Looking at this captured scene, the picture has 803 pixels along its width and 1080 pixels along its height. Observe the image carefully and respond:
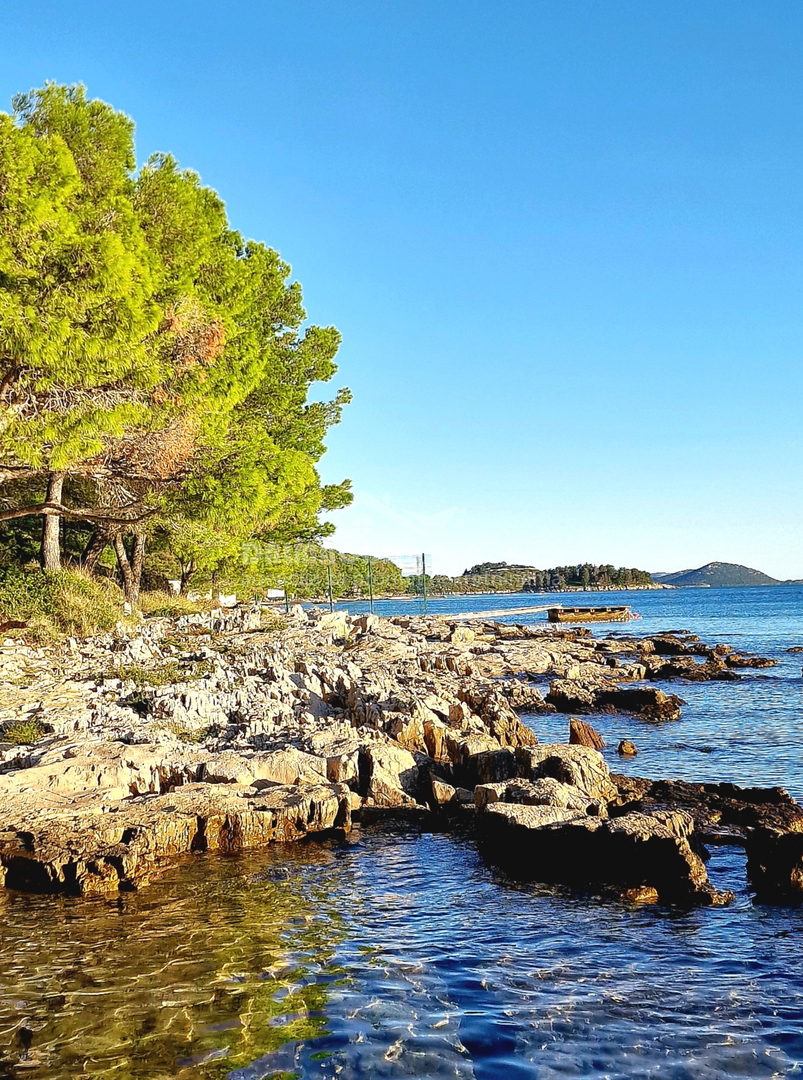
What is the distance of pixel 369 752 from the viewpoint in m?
10.9

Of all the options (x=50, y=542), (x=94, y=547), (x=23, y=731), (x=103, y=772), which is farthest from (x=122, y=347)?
(x=94, y=547)

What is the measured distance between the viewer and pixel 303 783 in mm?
10227

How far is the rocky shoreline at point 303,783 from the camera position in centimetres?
797

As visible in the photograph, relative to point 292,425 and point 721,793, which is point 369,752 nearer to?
point 721,793

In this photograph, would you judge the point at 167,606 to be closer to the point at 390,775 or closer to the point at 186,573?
the point at 186,573

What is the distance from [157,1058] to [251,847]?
13.9 ft

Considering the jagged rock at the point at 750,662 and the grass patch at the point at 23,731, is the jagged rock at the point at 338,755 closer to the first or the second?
the grass patch at the point at 23,731

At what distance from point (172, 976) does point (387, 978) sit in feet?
5.00

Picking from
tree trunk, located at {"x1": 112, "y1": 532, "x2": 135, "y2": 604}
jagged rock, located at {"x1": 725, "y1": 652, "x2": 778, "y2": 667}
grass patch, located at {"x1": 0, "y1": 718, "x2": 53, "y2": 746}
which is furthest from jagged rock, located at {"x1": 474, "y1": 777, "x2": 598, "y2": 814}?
jagged rock, located at {"x1": 725, "y1": 652, "x2": 778, "y2": 667}

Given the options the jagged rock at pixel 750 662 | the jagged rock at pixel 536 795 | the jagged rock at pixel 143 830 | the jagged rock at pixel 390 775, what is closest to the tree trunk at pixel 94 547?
the jagged rock at pixel 390 775

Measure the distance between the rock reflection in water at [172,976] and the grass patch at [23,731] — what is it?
4.32 metres

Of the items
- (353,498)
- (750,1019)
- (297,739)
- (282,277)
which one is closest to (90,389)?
(297,739)

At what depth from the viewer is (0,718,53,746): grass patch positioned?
11.5 meters

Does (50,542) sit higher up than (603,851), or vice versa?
(50,542)
